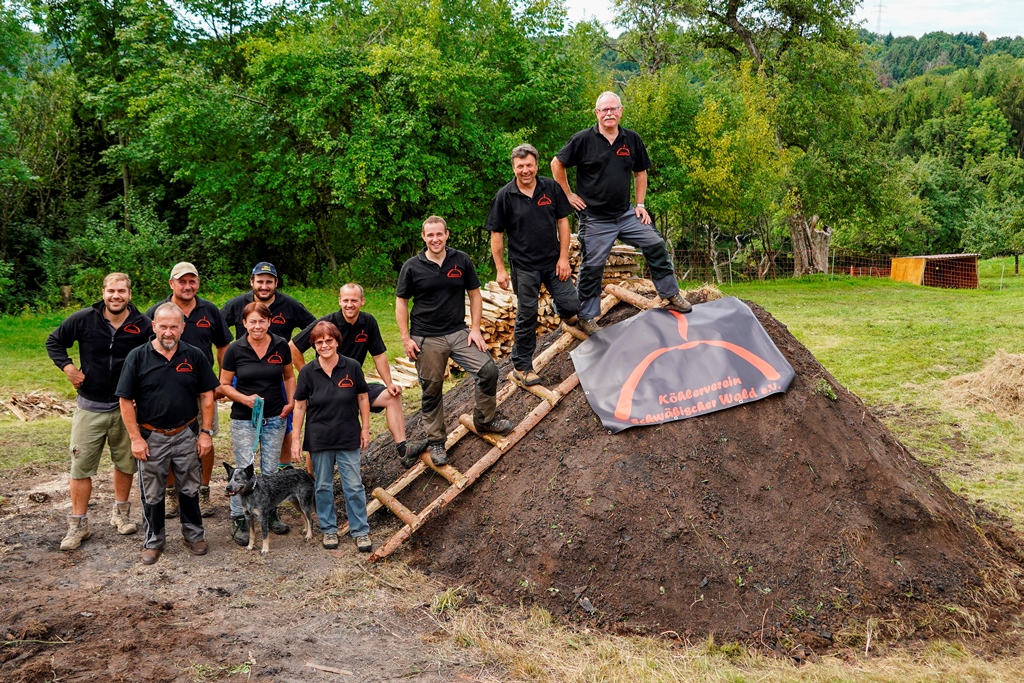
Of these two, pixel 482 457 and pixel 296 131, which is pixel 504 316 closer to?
pixel 482 457

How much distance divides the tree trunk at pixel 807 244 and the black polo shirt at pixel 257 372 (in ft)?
97.3

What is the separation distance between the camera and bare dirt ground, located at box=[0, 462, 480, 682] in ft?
15.4

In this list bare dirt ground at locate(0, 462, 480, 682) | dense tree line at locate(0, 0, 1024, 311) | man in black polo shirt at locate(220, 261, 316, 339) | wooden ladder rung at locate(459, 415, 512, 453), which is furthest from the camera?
dense tree line at locate(0, 0, 1024, 311)

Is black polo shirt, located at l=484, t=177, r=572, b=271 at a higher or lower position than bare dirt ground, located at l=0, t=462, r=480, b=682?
higher

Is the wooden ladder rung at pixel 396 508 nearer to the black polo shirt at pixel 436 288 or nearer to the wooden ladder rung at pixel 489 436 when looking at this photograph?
the wooden ladder rung at pixel 489 436

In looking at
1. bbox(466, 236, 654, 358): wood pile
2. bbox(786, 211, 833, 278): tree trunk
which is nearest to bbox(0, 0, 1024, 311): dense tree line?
bbox(786, 211, 833, 278): tree trunk

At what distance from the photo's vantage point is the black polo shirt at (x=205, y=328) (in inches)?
274

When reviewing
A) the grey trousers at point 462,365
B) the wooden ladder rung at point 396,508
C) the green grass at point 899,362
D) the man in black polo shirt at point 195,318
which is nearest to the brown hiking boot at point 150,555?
the man in black polo shirt at point 195,318

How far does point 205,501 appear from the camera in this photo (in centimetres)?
764

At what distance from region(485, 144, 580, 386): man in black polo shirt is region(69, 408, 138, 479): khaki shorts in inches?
135

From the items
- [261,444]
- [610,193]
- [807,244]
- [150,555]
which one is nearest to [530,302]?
[610,193]

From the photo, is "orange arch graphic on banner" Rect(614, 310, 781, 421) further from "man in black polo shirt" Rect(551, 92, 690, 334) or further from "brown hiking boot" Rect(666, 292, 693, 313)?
"man in black polo shirt" Rect(551, 92, 690, 334)

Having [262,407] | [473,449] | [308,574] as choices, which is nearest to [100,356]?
[262,407]

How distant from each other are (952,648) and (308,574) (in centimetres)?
441
